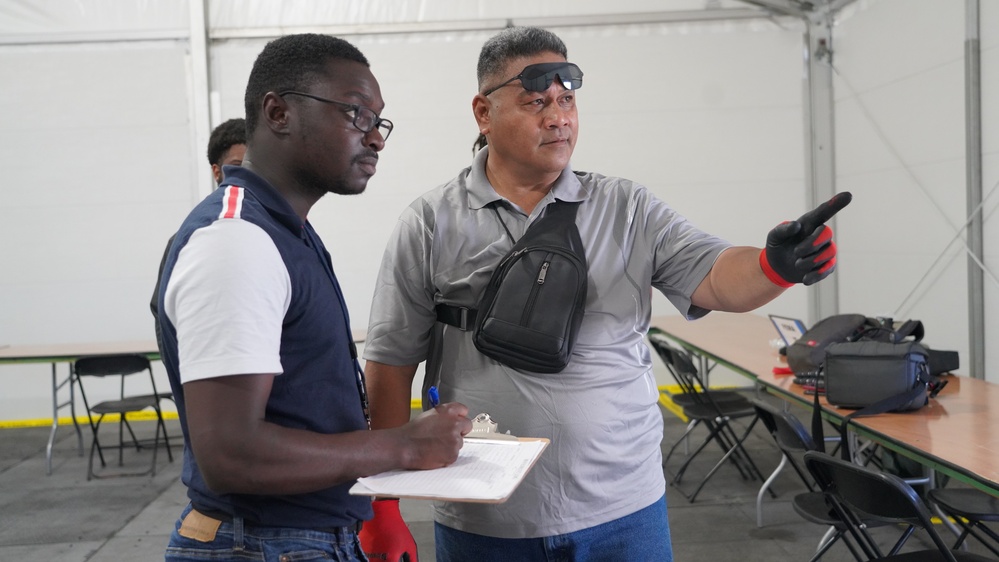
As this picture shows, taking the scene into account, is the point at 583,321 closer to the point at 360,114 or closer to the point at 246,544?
the point at 360,114

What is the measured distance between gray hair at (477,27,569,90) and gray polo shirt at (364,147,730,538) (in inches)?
8.7

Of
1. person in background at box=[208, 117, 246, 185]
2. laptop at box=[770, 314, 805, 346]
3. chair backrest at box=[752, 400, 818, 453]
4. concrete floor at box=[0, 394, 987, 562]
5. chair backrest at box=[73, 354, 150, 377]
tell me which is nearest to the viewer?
person in background at box=[208, 117, 246, 185]

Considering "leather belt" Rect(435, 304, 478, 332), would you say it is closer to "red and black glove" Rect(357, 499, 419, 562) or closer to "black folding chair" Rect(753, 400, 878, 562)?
"red and black glove" Rect(357, 499, 419, 562)

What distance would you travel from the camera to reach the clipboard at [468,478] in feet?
3.19

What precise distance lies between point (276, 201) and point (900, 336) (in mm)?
2736

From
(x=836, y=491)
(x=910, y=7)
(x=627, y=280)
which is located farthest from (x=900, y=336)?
(x=910, y=7)

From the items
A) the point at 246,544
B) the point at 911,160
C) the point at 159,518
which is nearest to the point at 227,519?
the point at 246,544

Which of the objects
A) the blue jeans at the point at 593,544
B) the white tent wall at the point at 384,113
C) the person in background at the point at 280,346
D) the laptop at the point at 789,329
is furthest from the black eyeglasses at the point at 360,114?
the white tent wall at the point at 384,113

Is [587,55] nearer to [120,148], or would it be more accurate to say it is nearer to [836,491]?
[120,148]

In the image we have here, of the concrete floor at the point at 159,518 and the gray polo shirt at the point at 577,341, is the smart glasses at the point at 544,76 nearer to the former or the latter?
the gray polo shirt at the point at 577,341

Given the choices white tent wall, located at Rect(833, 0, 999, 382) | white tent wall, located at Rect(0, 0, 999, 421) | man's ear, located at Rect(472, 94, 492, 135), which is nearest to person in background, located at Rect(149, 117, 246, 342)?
man's ear, located at Rect(472, 94, 492, 135)

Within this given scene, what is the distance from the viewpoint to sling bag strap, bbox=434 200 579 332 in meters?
1.51

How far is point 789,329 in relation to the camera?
3.89 metres

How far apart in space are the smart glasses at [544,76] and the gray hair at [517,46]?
4 cm
